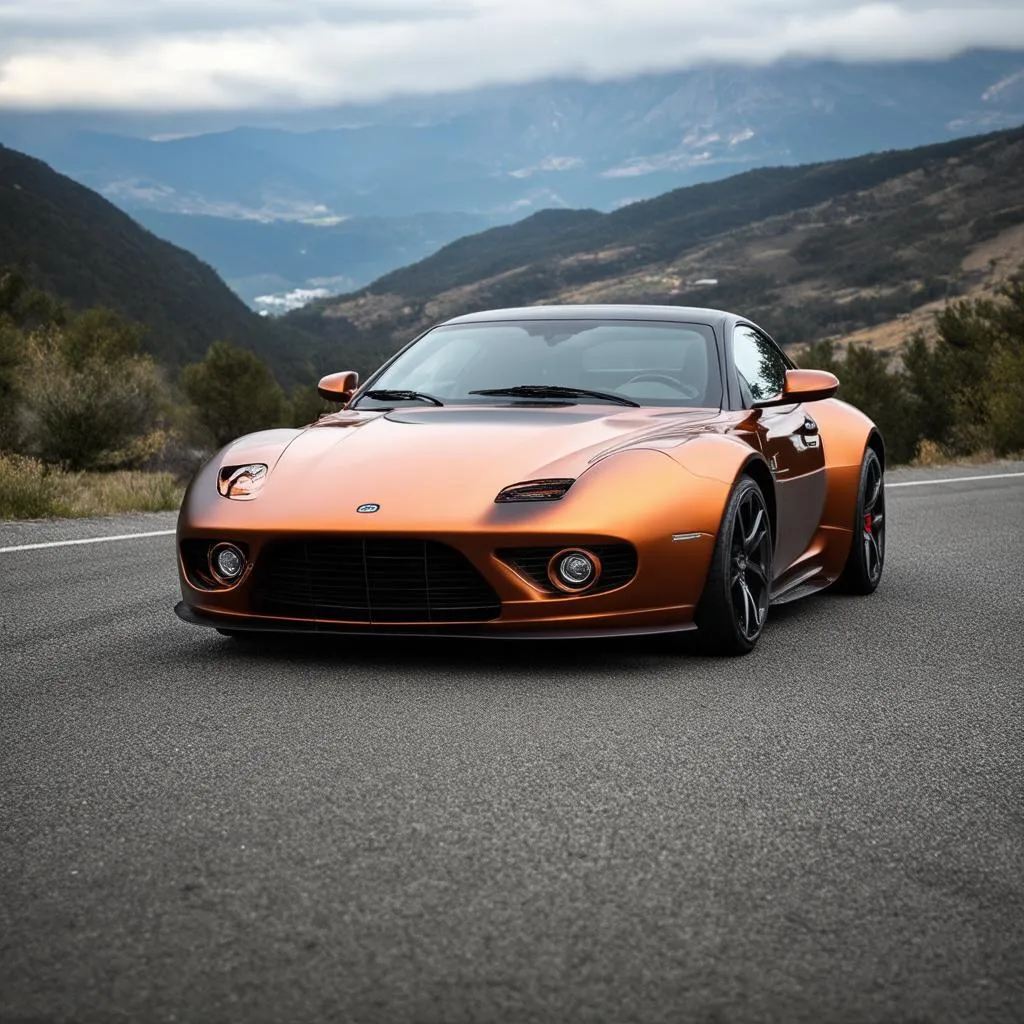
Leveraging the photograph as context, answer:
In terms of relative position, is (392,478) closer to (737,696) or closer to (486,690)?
(486,690)

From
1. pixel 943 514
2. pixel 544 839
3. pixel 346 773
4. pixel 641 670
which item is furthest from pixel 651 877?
pixel 943 514

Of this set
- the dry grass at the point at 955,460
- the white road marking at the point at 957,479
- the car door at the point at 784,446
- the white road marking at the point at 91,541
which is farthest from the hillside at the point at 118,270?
the car door at the point at 784,446

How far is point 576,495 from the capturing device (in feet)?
17.5

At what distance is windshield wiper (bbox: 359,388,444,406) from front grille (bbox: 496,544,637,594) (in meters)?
1.47

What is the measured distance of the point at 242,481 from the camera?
5.77 metres

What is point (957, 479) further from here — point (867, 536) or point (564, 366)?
point (564, 366)

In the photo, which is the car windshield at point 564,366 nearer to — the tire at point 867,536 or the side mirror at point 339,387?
the side mirror at point 339,387

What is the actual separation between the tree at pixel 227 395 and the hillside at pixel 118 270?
1714 centimetres

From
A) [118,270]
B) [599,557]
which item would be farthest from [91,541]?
[118,270]

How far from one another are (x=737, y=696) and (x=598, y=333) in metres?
2.28

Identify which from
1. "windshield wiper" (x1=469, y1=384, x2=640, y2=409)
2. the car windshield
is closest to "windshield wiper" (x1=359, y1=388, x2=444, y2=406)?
the car windshield

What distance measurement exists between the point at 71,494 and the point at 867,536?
839 cm

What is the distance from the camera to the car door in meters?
6.56

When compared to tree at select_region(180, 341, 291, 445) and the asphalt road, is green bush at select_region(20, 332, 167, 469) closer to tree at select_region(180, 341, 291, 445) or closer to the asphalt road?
the asphalt road
